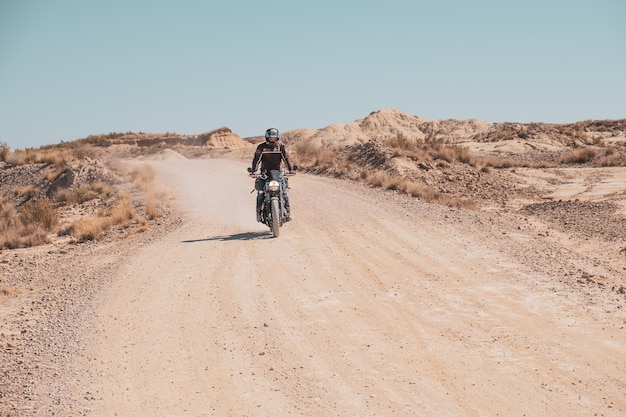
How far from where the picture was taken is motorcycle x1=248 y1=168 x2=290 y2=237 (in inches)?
589

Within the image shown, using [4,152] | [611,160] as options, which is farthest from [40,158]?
[611,160]

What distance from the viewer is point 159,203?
73.0ft

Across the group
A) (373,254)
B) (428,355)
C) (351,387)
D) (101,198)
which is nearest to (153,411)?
(351,387)

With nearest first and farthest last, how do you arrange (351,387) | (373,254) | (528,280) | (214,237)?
1. (351,387)
2. (528,280)
3. (373,254)
4. (214,237)

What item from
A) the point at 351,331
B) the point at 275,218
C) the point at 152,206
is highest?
Answer: the point at 275,218

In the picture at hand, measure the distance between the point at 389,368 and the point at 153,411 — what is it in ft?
8.96

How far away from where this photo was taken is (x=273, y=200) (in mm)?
14875

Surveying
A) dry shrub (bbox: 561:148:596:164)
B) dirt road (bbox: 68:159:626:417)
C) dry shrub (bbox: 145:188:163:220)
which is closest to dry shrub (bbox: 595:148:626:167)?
dry shrub (bbox: 561:148:596:164)

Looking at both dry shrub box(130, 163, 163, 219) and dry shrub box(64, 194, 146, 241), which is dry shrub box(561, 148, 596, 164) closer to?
dry shrub box(130, 163, 163, 219)

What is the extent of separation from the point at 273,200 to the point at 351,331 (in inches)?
248

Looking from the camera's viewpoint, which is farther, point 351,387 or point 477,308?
point 477,308

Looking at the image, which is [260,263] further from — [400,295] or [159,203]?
[159,203]

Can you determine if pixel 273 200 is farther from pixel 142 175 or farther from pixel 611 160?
pixel 611 160

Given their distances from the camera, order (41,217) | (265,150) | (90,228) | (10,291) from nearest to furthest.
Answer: (10,291) < (265,150) < (90,228) < (41,217)
